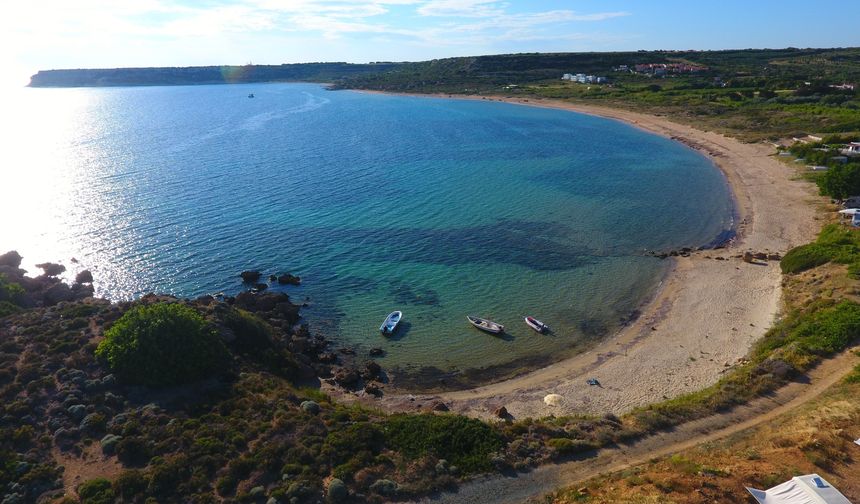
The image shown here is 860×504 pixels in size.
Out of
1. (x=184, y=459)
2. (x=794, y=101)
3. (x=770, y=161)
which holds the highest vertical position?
(x=794, y=101)

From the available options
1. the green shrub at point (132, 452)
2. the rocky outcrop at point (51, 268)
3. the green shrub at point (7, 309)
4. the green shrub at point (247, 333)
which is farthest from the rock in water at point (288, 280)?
the green shrub at point (132, 452)

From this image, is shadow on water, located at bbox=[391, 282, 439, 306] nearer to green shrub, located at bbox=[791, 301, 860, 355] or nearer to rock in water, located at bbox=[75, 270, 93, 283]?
green shrub, located at bbox=[791, 301, 860, 355]

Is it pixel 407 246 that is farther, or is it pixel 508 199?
pixel 508 199

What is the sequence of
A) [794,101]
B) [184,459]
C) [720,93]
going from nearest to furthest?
[184,459], [794,101], [720,93]

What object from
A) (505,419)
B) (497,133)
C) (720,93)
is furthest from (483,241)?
(720,93)

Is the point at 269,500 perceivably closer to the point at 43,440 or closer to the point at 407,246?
the point at 43,440

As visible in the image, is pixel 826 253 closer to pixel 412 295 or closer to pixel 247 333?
pixel 412 295
